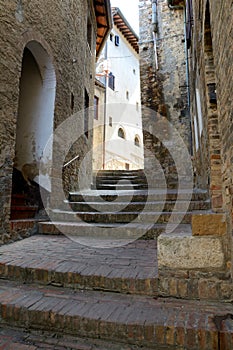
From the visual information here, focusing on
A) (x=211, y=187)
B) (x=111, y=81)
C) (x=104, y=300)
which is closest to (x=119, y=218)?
(x=211, y=187)

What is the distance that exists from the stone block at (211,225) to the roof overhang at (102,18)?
8676 mm

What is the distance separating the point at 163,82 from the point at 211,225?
25.9 feet

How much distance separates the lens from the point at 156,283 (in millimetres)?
2029

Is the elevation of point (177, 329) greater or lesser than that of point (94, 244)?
lesser

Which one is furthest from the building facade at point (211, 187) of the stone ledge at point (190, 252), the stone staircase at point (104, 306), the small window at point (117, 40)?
the small window at point (117, 40)

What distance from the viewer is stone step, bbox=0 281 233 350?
1.58m

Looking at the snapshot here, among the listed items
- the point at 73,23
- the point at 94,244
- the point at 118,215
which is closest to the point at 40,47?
the point at 73,23

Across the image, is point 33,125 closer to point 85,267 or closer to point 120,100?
point 85,267

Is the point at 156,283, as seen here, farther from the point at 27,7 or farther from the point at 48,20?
the point at 48,20

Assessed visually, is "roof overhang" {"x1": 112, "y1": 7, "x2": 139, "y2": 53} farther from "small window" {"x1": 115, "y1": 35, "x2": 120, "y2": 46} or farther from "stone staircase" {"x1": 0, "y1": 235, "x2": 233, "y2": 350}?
"stone staircase" {"x1": 0, "y1": 235, "x2": 233, "y2": 350}

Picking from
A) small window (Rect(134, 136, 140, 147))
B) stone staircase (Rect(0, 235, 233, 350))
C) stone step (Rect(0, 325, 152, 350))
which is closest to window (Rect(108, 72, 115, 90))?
small window (Rect(134, 136, 140, 147))

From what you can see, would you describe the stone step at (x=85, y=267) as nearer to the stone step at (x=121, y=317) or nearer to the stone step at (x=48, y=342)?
the stone step at (x=121, y=317)

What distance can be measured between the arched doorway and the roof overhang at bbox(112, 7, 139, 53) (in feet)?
49.9

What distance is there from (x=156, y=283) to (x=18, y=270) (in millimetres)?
1313
